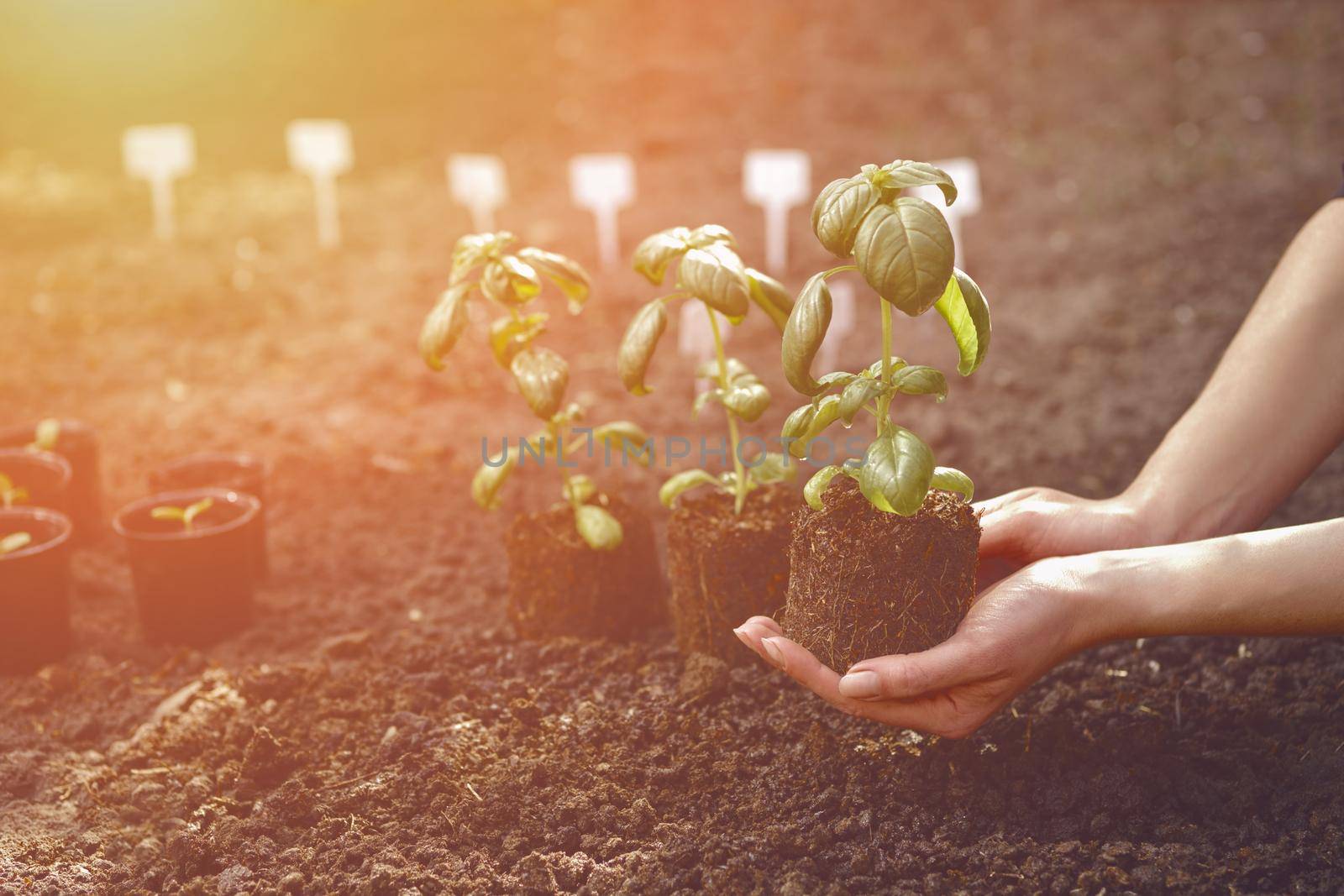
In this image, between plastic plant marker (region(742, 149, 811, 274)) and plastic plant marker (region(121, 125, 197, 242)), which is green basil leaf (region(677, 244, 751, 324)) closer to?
plastic plant marker (region(742, 149, 811, 274))

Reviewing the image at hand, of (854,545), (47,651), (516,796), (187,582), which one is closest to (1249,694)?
(854,545)

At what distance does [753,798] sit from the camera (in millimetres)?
1996

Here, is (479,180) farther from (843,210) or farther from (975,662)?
(975,662)

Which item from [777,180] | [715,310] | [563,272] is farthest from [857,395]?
[777,180]

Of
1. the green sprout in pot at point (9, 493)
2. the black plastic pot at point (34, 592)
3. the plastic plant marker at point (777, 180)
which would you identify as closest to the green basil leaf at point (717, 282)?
the black plastic pot at point (34, 592)

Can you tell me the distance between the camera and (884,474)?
5.71ft

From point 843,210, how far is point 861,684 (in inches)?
29.3

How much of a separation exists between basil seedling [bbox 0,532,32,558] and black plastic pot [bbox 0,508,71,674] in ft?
0.05

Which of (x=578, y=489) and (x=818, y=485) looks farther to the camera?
(x=578, y=489)

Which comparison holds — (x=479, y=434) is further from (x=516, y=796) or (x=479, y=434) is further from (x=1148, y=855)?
(x=1148, y=855)

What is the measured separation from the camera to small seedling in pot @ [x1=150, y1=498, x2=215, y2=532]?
8.79 ft

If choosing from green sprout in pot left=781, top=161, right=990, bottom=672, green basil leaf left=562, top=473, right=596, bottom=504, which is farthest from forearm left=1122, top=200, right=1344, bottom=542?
green basil leaf left=562, top=473, right=596, bottom=504

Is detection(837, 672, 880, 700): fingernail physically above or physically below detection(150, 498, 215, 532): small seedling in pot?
below

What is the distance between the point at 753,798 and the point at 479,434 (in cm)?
228
